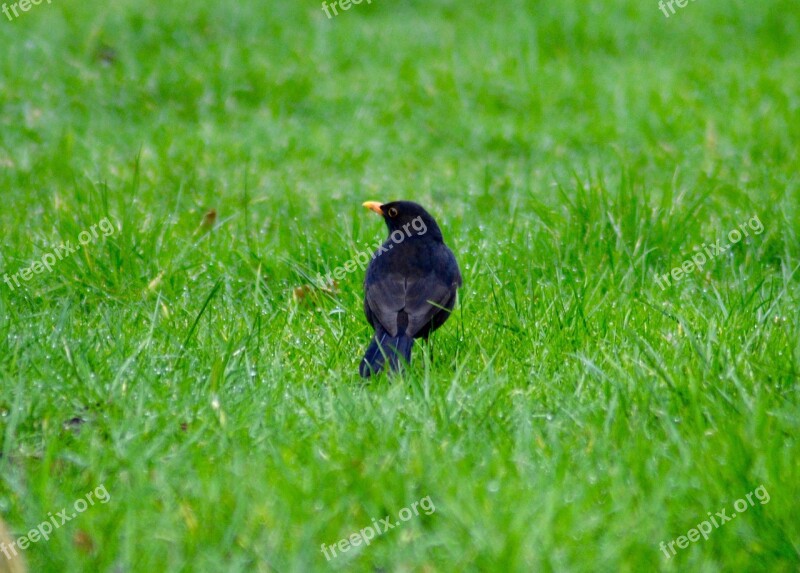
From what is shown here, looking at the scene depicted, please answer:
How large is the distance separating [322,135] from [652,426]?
15.5 ft

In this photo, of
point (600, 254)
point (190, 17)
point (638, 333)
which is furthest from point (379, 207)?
point (190, 17)

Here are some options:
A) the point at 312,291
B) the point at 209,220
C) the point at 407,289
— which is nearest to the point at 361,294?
the point at 312,291

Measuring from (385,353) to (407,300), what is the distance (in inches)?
18.4

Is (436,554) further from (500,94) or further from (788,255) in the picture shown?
(500,94)

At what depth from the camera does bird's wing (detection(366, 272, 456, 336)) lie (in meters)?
4.27

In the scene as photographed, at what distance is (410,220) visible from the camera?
4.92m

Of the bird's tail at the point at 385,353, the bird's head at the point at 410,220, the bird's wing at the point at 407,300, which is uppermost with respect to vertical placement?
the bird's head at the point at 410,220

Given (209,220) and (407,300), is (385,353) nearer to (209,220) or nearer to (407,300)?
(407,300)

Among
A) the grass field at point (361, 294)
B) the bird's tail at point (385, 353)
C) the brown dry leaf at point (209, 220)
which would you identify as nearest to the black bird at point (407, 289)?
the bird's tail at point (385, 353)

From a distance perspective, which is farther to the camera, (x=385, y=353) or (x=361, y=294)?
(x=361, y=294)

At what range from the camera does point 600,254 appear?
5.13 meters

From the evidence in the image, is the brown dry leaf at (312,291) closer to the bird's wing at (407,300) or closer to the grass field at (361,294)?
the grass field at (361,294)

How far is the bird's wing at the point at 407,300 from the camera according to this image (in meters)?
4.27

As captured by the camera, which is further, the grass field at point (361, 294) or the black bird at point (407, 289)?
the black bird at point (407, 289)
